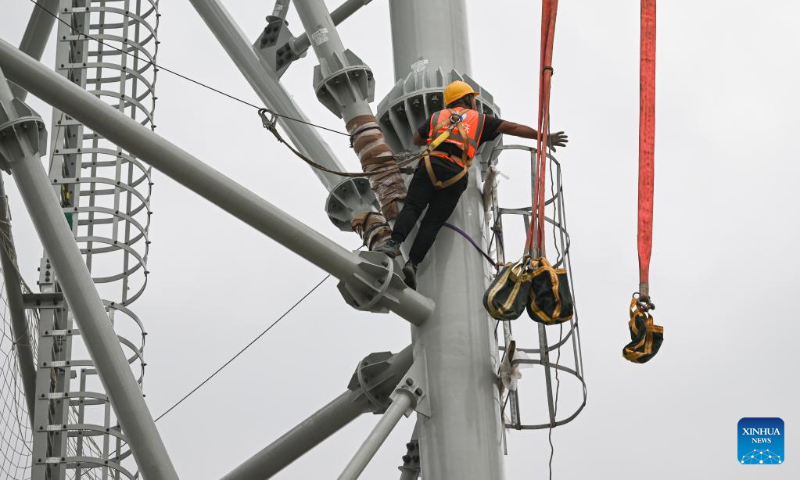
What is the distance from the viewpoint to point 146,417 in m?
10.1

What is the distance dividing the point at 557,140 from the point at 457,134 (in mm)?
839

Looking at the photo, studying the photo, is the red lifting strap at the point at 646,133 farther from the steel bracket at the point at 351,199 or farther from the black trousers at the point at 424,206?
the steel bracket at the point at 351,199

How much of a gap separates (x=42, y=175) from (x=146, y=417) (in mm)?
2220

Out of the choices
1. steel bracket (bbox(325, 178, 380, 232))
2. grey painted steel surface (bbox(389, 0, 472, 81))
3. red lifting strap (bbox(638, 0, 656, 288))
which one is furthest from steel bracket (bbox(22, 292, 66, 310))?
red lifting strap (bbox(638, 0, 656, 288))

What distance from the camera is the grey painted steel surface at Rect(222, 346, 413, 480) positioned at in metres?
11.2

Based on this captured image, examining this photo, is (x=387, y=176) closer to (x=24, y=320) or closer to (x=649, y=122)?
(x=649, y=122)

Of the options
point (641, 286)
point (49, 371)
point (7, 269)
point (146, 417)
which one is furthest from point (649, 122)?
point (7, 269)

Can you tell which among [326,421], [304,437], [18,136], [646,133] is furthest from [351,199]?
[646,133]

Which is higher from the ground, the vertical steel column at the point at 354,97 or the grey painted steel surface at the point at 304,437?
the vertical steel column at the point at 354,97

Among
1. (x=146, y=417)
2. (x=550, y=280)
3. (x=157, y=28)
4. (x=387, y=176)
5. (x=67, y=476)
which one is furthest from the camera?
(x=157, y=28)

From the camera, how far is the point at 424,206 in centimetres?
1072

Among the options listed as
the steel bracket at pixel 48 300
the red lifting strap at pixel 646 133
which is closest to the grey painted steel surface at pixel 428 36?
the red lifting strap at pixel 646 133

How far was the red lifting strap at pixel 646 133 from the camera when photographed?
9.33 meters

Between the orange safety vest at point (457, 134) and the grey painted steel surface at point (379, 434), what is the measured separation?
1752 mm
